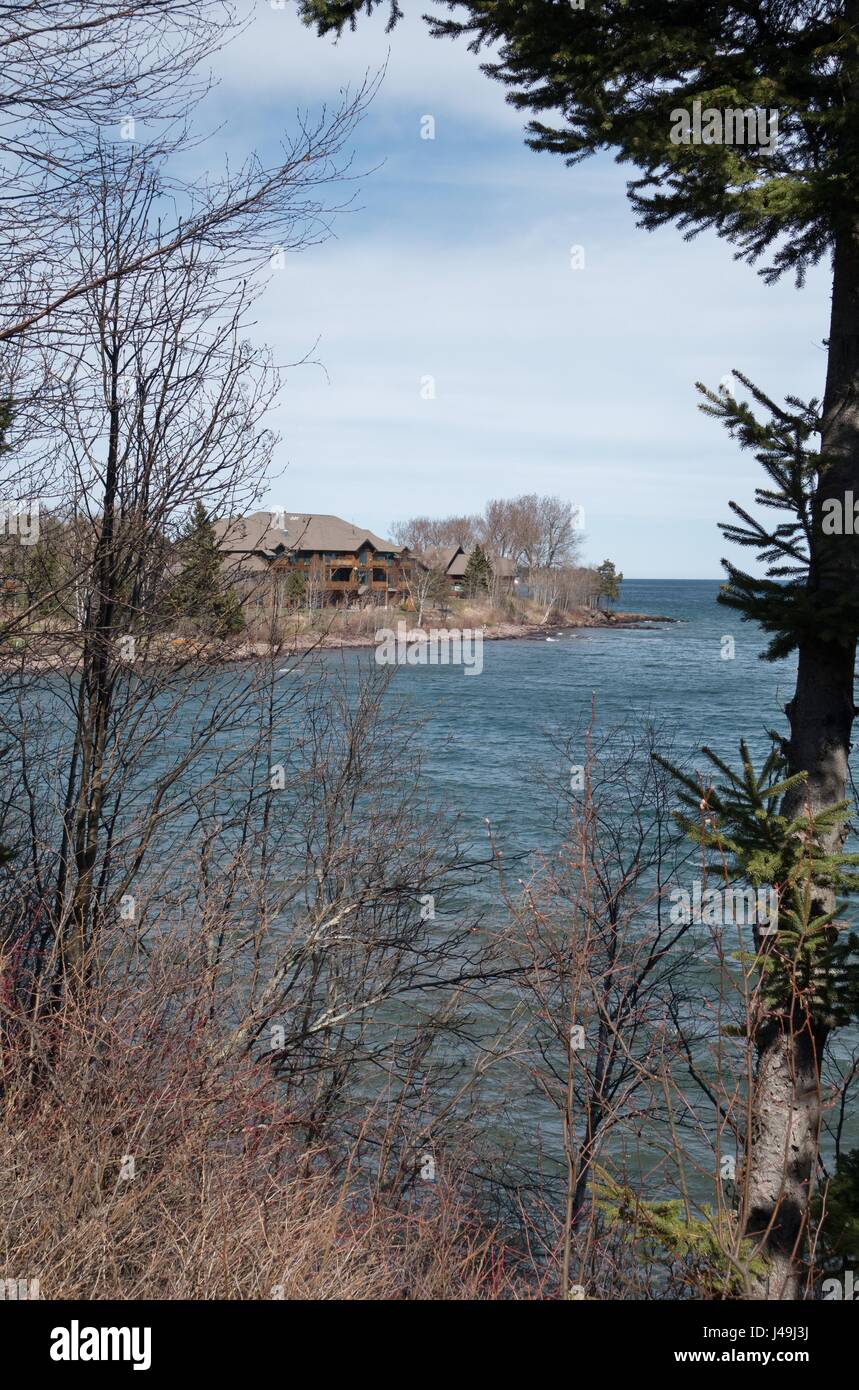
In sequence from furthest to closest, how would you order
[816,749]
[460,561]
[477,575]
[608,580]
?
[608,580]
[460,561]
[477,575]
[816,749]

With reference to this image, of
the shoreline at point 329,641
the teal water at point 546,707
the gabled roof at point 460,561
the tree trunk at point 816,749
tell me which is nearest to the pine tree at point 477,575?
the gabled roof at point 460,561

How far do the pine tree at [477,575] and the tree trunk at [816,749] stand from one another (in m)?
83.6

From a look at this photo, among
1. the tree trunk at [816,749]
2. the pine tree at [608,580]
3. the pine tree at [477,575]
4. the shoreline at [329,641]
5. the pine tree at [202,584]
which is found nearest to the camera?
the tree trunk at [816,749]

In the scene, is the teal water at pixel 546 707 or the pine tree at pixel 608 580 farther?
the pine tree at pixel 608 580

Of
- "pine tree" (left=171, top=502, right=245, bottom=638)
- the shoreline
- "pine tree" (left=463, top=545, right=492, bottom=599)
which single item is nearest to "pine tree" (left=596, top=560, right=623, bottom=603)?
the shoreline

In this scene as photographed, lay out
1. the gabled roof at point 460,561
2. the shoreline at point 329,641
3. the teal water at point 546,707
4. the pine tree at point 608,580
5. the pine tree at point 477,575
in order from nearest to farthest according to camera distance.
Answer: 1. the shoreline at point 329,641
2. the teal water at point 546,707
3. the pine tree at point 477,575
4. the gabled roof at point 460,561
5. the pine tree at point 608,580

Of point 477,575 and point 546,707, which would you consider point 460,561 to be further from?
point 546,707

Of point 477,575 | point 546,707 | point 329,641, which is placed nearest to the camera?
point 329,641

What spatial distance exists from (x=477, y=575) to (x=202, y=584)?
80.2m

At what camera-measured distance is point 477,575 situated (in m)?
91.2

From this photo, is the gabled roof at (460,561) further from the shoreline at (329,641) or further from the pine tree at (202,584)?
the pine tree at (202,584)

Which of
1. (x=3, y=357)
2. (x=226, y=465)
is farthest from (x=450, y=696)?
(x=3, y=357)

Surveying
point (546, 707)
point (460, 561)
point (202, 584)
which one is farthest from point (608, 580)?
point (202, 584)

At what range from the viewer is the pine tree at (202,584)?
37.1 ft
